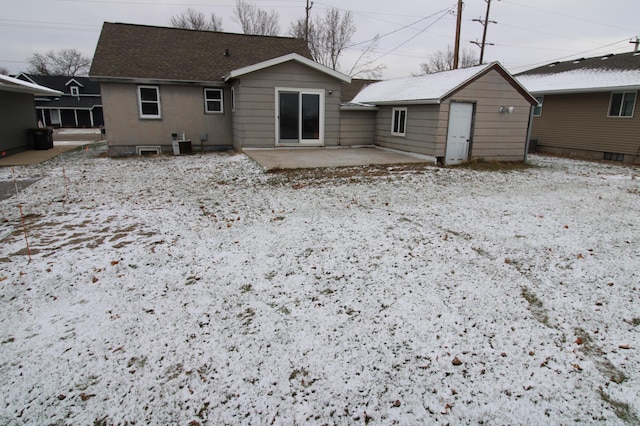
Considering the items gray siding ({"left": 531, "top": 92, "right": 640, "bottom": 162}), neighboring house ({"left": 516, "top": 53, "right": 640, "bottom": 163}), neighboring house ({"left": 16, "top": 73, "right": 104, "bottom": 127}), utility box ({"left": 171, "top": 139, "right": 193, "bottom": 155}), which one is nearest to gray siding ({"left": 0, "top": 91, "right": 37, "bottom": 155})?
utility box ({"left": 171, "top": 139, "right": 193, "bottom": 155})

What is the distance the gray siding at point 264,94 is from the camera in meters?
12.6

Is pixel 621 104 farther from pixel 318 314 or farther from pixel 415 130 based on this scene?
pixel 318 314

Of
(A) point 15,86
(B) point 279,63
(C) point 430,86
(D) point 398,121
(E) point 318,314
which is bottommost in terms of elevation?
(E) point 318,314

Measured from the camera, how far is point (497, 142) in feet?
39.7

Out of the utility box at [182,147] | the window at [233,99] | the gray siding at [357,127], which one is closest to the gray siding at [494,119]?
the gray siding at [357,127]

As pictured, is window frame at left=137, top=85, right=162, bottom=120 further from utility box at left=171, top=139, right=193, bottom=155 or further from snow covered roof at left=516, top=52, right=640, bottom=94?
snow covered roof at left=516, top=52, right=640, bottom=94

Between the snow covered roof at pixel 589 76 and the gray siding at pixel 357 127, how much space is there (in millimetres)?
8125

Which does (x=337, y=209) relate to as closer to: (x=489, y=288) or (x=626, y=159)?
(x=489, y=288)

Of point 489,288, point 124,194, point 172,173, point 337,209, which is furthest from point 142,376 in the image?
point 172,173

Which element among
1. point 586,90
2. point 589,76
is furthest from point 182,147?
point 589,76

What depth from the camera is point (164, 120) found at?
13.7 metres

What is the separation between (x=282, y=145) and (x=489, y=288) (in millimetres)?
10621

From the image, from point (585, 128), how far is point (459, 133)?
314 inches

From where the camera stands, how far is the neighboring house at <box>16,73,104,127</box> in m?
34.3
